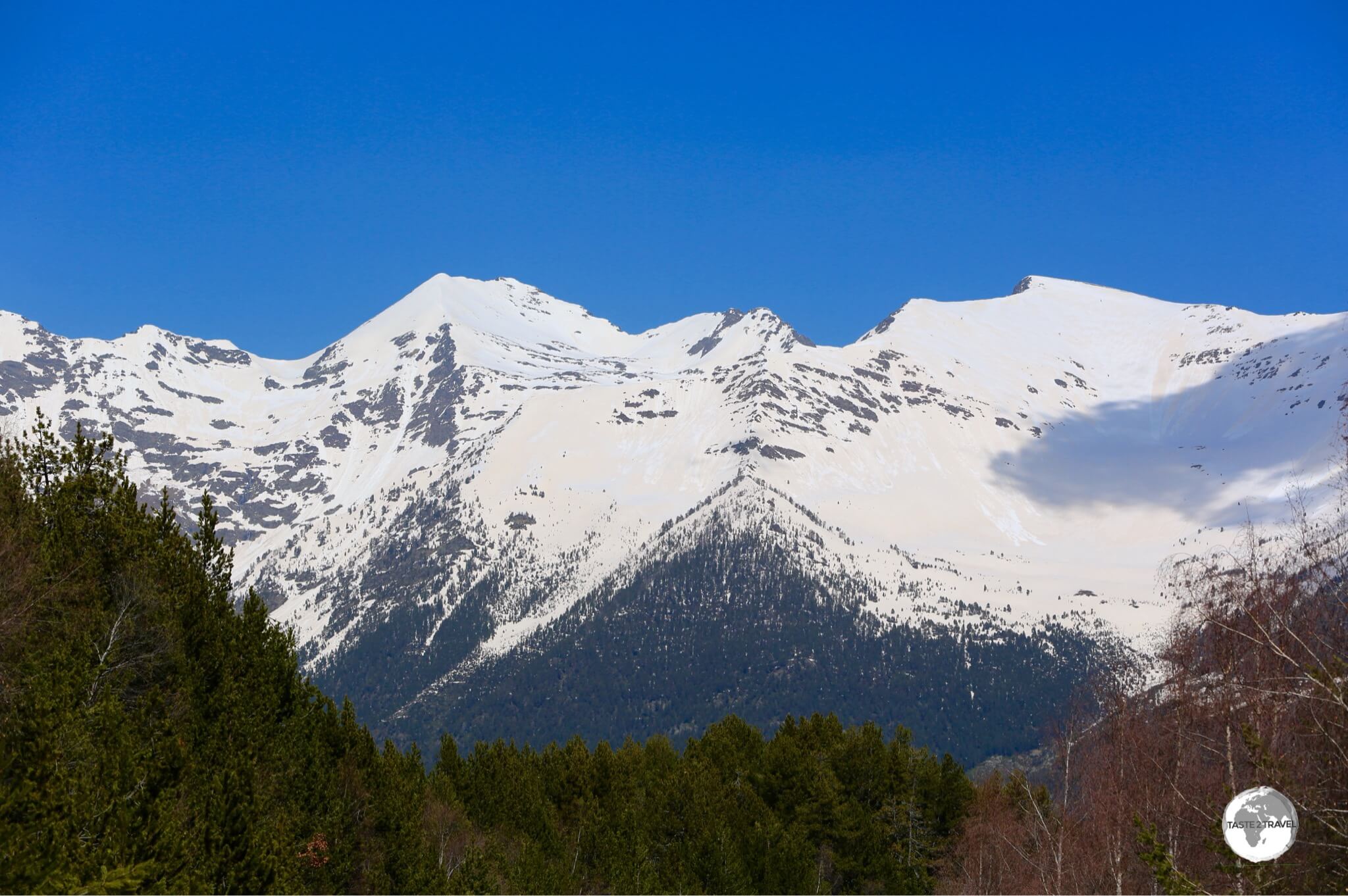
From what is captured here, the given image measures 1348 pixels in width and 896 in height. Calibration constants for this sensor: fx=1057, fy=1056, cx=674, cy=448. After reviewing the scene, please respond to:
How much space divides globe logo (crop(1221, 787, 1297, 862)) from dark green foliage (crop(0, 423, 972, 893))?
2063 cm

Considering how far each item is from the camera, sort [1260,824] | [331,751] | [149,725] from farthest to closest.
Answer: [331,751] → [149,725] → [1260,824]

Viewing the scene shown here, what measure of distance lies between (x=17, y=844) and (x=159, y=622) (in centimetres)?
1466

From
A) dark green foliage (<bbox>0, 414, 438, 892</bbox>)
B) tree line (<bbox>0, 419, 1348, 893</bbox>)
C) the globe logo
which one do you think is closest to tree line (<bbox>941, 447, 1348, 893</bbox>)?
tree line (<bbox>0, 419, 1348, 893</bbox>)

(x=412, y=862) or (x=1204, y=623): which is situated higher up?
(x=1204, y=623)

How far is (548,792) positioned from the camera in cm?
7744

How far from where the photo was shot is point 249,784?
3017 cm

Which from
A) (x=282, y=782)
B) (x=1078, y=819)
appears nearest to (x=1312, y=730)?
(x=1078, y=819)

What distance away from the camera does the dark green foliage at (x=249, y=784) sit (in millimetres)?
24344

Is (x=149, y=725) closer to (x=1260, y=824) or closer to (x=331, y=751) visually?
(x=331, y=751)

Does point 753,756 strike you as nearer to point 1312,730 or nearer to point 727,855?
point 727,855

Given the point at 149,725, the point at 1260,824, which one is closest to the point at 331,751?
the point at 149,725

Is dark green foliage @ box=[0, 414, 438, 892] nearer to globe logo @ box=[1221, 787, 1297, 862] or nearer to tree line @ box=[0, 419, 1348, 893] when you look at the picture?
tree line @ box=[0, 419, 1348, 893]

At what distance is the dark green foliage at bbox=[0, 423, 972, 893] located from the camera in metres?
24.3

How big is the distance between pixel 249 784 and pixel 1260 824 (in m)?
25.5
